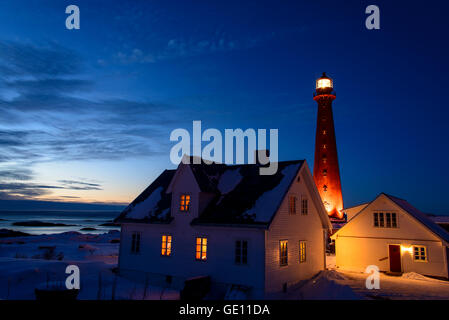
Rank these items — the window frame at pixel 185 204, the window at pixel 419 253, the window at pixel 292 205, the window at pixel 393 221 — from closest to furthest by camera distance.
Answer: the window at pixel 292 205 → the window frame at pixel 185 204 → the window at pixel 419 253 → the window at pixel 393 221

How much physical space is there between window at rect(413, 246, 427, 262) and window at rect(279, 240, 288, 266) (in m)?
12.3

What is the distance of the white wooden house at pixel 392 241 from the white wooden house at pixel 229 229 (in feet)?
16.3

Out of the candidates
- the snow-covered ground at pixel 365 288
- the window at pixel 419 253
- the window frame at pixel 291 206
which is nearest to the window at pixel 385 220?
the window at pixel 419 253

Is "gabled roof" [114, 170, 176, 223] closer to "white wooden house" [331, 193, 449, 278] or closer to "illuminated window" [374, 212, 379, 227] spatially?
"white wooden house" [331, 193, 449, 278]

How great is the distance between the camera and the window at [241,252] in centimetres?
1641

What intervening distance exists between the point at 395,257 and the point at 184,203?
1700cm

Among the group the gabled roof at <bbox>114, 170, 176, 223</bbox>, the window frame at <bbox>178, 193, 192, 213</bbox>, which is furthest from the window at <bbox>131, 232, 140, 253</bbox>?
the window frame at <bbox>178, 193, 192, 213</bbox>

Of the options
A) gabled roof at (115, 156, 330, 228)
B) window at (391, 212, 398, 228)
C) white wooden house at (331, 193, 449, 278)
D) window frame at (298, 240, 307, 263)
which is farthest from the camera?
window at (391, 212, 398, 228)

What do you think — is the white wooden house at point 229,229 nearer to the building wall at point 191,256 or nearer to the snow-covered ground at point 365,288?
the building wall at point 191,256

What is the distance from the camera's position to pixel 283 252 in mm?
17672

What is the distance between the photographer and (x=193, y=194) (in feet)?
62.1

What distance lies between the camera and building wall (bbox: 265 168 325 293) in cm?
1638
